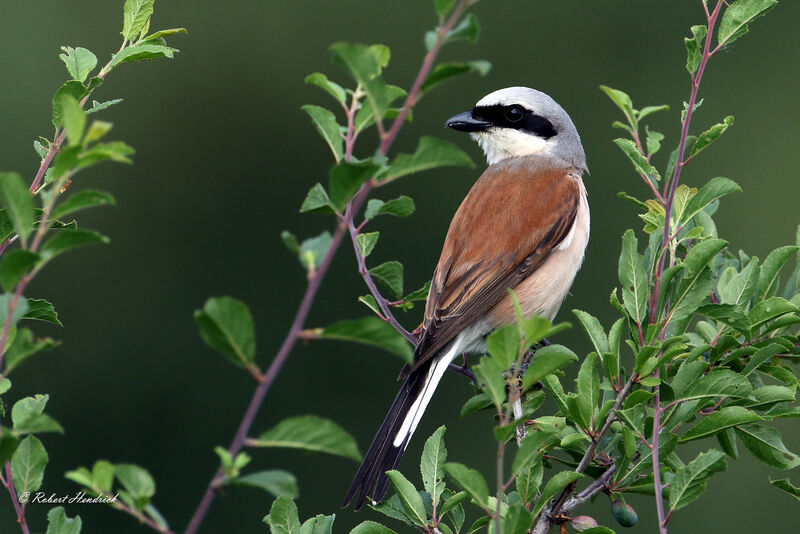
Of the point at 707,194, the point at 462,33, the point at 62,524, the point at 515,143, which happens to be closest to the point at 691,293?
the point at 707,194

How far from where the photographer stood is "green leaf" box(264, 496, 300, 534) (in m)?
1.92

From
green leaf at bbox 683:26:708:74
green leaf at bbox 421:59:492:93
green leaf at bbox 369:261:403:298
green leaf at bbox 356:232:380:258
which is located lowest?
green leaf at bbox 369:261:403:298

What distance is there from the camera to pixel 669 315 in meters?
2.17

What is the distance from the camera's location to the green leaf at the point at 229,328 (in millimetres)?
1205

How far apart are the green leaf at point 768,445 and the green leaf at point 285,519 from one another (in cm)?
102

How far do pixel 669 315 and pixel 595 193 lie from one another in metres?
8.10

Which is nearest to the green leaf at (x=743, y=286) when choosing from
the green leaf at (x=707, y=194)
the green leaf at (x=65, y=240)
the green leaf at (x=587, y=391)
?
the green leaf at (x=707, y=194)

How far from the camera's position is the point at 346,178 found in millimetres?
1319

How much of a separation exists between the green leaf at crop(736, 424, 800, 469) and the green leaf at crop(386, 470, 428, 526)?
0.75 m

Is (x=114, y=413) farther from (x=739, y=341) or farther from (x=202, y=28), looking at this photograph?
(x=739, y=341)

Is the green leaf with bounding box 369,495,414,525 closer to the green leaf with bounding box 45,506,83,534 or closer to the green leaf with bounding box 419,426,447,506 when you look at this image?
the green leaf with bounding box 419,426,447,506

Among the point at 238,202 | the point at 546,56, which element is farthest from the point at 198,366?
the point at 546,56

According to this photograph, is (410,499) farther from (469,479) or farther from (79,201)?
(79,201)

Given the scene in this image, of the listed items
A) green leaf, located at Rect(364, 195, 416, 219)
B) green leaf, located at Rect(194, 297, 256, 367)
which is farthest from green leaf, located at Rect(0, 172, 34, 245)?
green leaf, located at Rect(364, 195, 416, 219)
